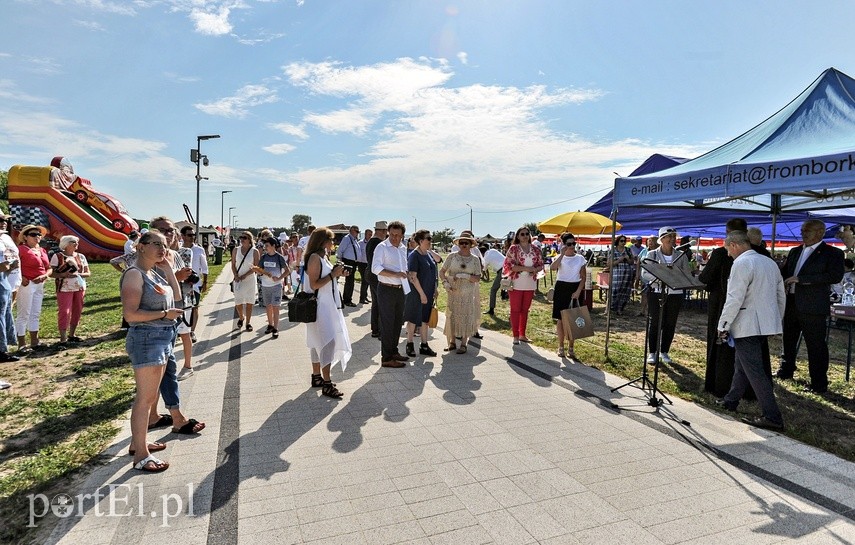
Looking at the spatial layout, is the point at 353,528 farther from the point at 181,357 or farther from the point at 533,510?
the point at 181,357

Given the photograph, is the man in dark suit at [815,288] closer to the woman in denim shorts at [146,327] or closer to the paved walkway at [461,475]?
the paved walkway at [461,475]

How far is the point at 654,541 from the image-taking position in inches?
108

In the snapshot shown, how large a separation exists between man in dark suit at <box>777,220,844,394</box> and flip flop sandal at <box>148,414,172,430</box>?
7.05m

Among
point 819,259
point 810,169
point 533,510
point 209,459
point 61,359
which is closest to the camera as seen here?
point 533,510

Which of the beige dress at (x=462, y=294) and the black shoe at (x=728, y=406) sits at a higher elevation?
the beige dress at (x=462, y=294)

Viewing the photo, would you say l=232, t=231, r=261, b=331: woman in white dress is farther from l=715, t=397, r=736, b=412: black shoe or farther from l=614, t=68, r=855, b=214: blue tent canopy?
l=715, t=397, r=736, b=412: black shoe

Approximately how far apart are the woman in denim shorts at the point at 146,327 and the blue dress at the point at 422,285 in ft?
12.7

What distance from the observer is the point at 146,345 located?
3369 mm

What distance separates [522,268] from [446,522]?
16.2ft

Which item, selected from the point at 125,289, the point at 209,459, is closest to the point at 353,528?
the point at 209,459

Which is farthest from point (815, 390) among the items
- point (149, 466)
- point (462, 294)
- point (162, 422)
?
point (162, 422)

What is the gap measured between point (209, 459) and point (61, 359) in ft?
14.2

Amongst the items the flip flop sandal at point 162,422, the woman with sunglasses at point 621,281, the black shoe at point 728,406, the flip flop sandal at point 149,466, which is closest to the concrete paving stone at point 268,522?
the flip flop sandal at point 149,466

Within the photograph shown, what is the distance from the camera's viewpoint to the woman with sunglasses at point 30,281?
6.64m
